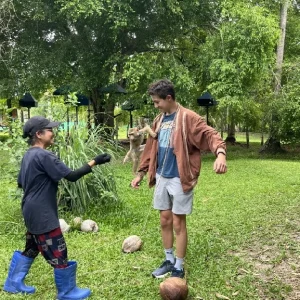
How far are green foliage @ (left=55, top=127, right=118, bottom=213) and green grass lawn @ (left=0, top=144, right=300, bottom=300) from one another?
6.7 inches

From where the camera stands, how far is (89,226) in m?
4.78

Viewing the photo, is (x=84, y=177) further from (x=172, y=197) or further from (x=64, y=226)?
(x=172, y=197)

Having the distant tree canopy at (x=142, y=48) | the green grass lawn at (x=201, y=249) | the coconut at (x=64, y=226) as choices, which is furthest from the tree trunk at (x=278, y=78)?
the coconut at (x=64, y=226)

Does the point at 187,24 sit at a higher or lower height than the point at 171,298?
higher

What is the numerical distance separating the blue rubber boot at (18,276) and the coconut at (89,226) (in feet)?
5.02

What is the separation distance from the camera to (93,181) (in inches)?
217

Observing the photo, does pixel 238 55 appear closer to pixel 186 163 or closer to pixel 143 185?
pixel 143 185

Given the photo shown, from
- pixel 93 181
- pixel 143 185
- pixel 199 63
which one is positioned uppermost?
pixel 199 63

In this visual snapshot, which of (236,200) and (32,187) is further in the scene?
(236,200)

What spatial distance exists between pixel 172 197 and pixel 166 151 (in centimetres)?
37

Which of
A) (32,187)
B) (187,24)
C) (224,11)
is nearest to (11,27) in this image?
(187,24)

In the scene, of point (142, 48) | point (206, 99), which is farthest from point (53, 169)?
point (206, 99)

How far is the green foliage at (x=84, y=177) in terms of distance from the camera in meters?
5.28

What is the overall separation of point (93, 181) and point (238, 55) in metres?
7.44
